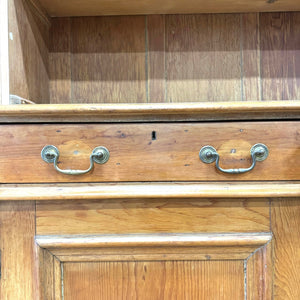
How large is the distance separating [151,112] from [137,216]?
20 centimetres

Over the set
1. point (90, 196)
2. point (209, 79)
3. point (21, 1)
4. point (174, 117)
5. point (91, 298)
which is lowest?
point (91, 298)

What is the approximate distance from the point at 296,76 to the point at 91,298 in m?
0.85

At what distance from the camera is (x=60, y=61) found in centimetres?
89

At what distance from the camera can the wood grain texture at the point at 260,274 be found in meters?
0.53

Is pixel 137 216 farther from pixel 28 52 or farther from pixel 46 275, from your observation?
pixel 28 52

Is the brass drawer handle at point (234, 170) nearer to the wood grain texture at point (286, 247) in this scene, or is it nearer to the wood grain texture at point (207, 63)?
the wood grain texture at point (286, 247)

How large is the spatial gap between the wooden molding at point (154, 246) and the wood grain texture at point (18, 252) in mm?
31

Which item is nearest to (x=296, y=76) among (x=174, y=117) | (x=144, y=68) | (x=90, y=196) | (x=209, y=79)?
(x=209, y=79)

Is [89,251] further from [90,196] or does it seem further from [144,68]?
[144,68]

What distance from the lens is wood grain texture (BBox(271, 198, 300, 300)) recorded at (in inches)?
20.6

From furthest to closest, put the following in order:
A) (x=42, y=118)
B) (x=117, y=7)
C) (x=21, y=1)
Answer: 1. (x=117, y=7)
2. (x=21, y=1)
3. (x=42, y=118)

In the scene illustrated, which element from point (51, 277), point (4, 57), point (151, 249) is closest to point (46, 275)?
point (51, 277)

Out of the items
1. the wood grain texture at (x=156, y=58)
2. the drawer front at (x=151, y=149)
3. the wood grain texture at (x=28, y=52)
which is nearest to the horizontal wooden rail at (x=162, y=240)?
the drawer front at (x=151, y=149)

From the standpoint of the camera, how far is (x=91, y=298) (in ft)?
1.76
